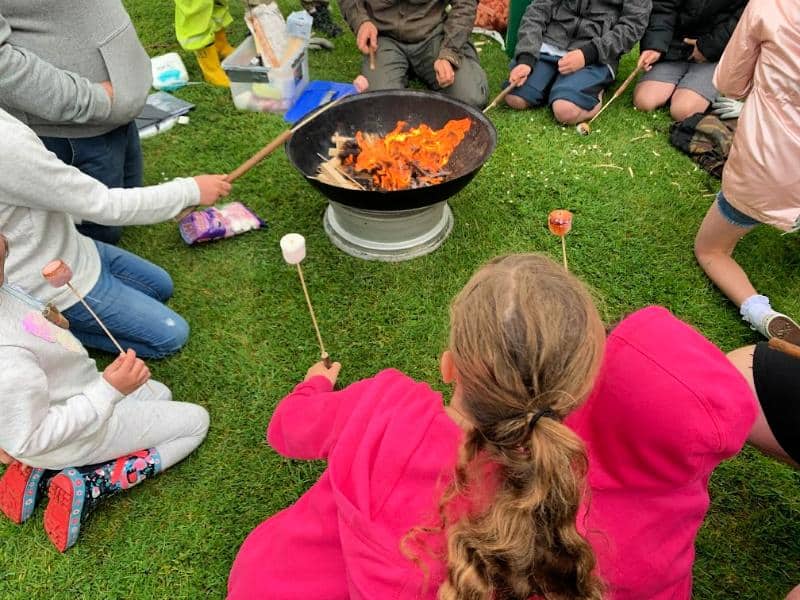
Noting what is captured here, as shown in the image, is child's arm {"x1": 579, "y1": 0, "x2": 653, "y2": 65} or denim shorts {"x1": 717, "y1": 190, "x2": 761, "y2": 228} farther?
child's arm {"x1": 579, "y1": 0, "x2": 653, "y2": 65}

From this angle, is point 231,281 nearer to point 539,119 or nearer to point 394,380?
point 394,380

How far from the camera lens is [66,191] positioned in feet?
6.74

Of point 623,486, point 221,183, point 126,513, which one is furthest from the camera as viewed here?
point 221,183

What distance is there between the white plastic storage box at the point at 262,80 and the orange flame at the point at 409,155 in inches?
50.2

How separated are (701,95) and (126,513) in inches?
167

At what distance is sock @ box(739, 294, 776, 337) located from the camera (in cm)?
270

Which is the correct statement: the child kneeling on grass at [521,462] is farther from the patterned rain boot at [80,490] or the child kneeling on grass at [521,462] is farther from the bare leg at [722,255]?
the bare leg at [722,255]

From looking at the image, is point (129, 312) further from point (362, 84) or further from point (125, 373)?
point (362, 84)

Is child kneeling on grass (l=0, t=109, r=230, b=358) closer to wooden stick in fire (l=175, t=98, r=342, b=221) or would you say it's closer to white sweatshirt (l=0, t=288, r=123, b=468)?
wooden stick in fire (l=175, t=98, r=342, b=221)

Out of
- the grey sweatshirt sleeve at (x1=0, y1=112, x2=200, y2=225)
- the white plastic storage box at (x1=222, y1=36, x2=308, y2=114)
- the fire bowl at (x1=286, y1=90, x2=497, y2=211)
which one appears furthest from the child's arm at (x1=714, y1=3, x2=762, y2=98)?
the white plastic storage box at (x1=222, y1=36, x2=308, y2=114)

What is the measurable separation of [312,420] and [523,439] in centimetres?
75

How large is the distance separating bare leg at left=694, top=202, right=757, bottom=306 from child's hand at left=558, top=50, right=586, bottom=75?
5.60 ft

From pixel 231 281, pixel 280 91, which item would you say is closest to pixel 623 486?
pixel 231 281

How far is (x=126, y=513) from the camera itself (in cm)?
223
